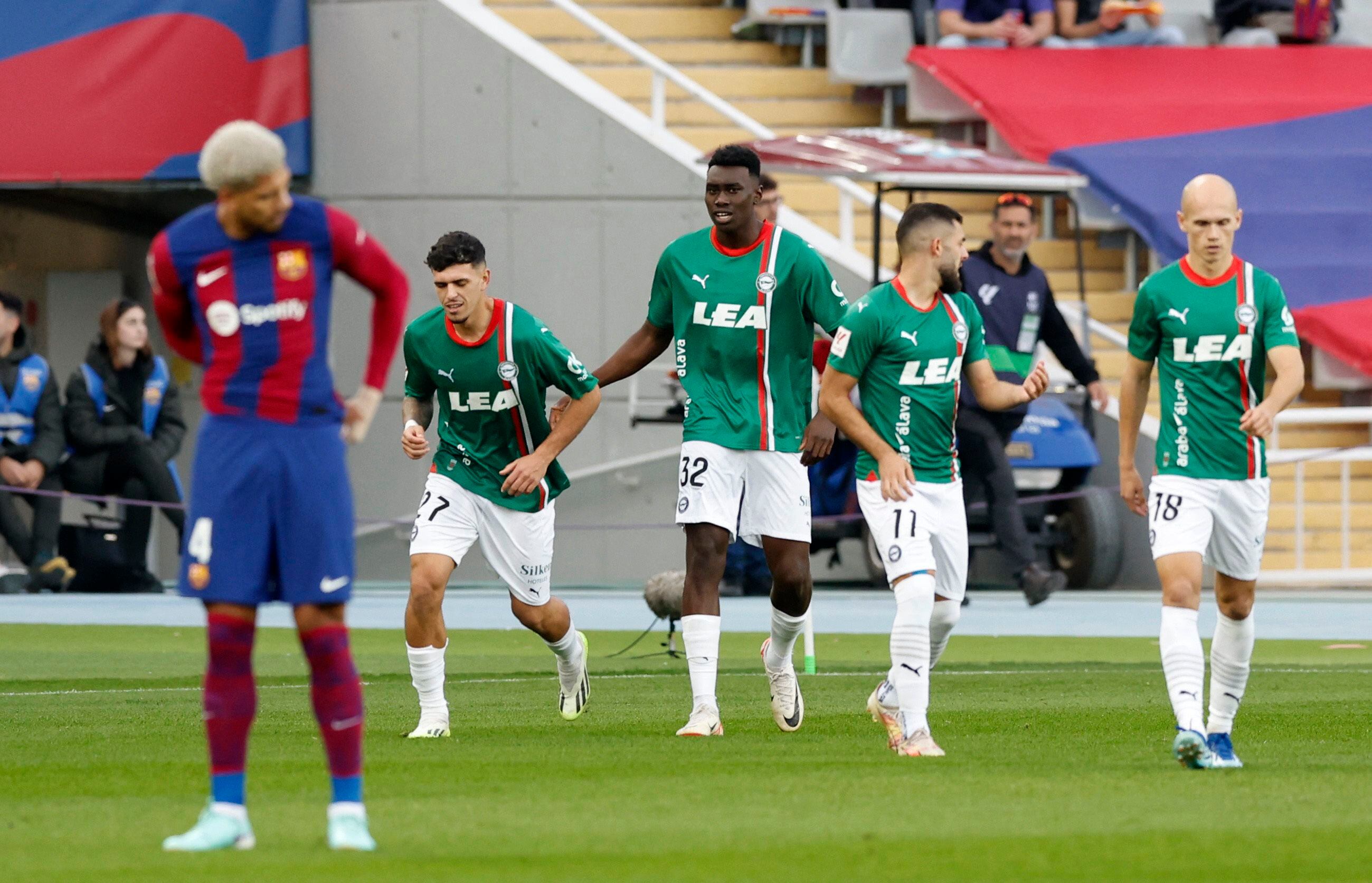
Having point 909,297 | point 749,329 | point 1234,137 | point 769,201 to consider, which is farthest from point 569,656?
point 1234,137

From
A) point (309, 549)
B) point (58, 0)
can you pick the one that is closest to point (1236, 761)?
point (309, 549)

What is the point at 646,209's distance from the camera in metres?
21.4

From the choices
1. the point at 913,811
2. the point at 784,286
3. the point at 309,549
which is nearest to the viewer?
the point at 309,549

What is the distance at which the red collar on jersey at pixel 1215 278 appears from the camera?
8.09 meters

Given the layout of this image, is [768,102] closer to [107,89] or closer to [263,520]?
[107,89]

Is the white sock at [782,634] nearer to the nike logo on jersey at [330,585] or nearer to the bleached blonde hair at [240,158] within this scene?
the nike logo on jersey at [330,585]

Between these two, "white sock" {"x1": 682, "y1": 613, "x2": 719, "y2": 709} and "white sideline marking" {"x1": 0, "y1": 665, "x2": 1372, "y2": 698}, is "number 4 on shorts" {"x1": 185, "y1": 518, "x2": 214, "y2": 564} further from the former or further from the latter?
"white sideline marking" {"x1": 0, "y1": 665, "x2": 1372, "y2": 698}

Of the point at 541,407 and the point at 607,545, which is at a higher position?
the point at 541,407

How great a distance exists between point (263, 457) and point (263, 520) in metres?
0.17

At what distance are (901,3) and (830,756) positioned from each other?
53.1ft

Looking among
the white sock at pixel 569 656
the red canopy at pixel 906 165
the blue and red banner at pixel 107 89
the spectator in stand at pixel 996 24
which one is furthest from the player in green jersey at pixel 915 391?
the spectator in stand at pixel 996 24

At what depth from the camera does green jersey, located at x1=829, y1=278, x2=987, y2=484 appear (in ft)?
28.0

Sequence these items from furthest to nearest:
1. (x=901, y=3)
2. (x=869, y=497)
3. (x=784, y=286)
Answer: (x=901, y=3) < (x=784, y=286) < (x=869, y=497)

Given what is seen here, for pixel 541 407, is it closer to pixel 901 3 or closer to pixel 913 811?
pixel 913 811
